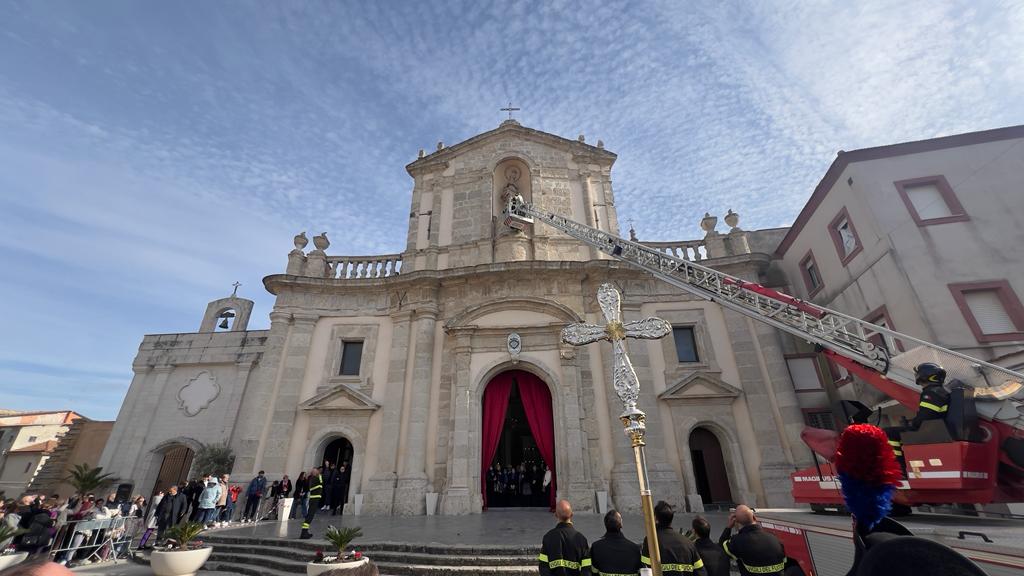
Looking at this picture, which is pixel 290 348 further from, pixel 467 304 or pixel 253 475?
pixel 467 304

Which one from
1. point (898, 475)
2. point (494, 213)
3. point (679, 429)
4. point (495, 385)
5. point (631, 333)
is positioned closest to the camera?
point (898, 475)

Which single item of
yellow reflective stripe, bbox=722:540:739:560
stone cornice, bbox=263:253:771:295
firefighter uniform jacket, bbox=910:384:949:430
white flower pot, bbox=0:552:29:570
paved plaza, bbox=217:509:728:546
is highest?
stone cornice, bbox=263:253:771:295

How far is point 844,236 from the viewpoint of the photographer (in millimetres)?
12289

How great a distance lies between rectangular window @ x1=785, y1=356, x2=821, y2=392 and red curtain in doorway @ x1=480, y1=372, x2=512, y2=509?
9.16 m

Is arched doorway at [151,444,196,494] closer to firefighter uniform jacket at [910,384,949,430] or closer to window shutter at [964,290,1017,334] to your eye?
firefighter uniform jacket at [910,384,949,430]

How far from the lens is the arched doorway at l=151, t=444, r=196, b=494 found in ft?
54.1

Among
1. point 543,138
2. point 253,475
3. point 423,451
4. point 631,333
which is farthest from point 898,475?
point 543,138

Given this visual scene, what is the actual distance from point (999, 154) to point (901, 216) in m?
2.88

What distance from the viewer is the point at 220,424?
54.9 ft

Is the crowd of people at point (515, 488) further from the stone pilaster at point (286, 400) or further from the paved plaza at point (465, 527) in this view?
the stone pilaster at point (286, 400)

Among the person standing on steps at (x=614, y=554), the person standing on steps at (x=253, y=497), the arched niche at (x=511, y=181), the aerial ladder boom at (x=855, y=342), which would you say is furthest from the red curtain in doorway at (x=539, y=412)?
the person standing on steps at (x=614, y=554)

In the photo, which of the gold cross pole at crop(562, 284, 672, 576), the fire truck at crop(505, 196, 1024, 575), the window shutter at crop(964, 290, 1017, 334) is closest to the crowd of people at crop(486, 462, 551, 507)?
the fire truck at crop(505, 196, 1024, 575)

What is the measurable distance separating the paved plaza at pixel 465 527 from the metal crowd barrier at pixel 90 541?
6.86ft

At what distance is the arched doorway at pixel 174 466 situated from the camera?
16.5 meters
